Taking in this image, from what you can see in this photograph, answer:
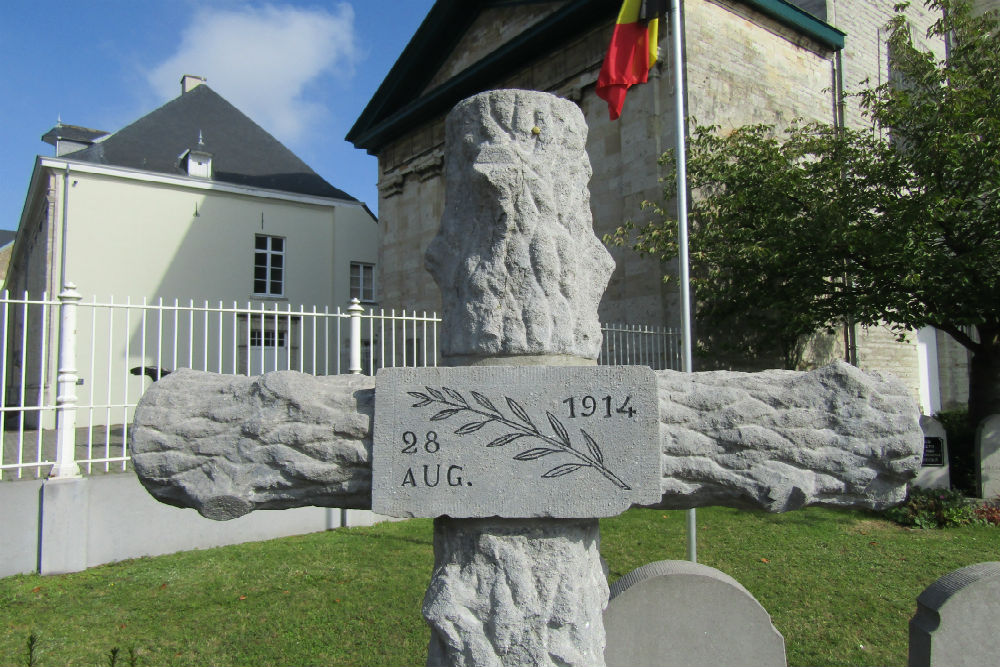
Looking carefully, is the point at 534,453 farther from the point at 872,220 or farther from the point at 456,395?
the point at 872,220

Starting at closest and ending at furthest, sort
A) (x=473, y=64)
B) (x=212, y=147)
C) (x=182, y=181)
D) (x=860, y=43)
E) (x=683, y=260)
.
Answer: (x=683, y=260), (x=860, y=43), (x=473, y=64), (x=182, y=181), (x=212, y=147)

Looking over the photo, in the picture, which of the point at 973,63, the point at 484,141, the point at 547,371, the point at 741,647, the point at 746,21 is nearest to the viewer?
the point at 547,371

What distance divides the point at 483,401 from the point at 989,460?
323 inches

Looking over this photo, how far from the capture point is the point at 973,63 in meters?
8.58

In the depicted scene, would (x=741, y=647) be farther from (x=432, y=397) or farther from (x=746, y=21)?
(x=746, y=21)

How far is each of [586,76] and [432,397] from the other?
10664 mm

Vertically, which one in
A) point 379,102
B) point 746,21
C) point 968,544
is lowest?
point 968,544

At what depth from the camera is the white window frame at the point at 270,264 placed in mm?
18438

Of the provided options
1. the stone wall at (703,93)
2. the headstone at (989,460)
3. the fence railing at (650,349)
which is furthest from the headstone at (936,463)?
the fence railing at (650,349)

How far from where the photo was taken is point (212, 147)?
19812 mm

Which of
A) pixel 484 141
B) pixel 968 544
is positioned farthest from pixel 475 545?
pixel 968 544

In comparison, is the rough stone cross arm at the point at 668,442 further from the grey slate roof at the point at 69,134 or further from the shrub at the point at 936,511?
the grey slate roof at the point at 69,134

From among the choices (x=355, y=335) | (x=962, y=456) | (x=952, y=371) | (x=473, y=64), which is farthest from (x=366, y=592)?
(x=952, y=371)

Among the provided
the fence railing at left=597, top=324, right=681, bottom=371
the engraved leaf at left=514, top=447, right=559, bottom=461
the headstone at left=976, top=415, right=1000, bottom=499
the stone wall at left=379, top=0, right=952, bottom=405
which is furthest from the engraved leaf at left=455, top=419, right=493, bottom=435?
the stone wall at left=379, top=0, right=952, bottom=405
